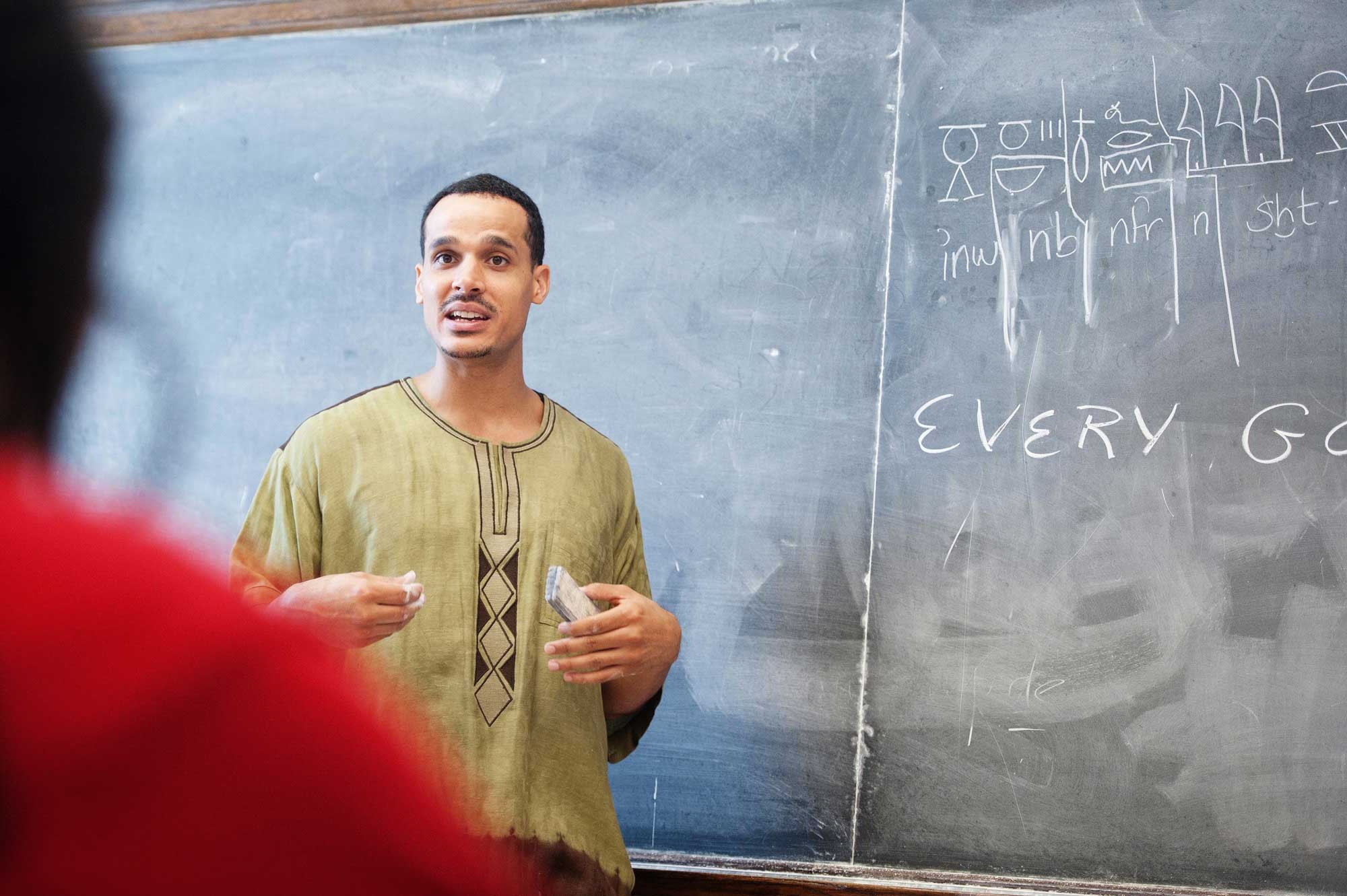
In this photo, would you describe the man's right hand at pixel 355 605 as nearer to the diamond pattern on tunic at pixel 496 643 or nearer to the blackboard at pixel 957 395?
the diamond pattern on tunic at pixel 496 643

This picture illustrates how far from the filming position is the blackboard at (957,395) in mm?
1976

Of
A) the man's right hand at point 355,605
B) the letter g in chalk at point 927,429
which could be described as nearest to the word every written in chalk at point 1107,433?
the letter g in chalk at point 927,429

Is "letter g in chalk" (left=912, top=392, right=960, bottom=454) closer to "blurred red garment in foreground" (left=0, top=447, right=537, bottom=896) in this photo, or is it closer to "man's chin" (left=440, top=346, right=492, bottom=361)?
"man's chin" (left=440, top=346, right=492, bottom=361)

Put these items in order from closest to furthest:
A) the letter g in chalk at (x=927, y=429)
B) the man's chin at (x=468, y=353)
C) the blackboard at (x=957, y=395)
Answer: the man's chin at (x=468, y=353)
the blackboard at (x=957, y=395)
the letter g in chalk at (x=927, y=429)

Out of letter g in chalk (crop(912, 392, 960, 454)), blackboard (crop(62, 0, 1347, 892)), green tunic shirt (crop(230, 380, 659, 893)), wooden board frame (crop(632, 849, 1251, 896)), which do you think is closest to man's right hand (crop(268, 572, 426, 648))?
green tunic shirt (crop(230, 380, 659, 893))

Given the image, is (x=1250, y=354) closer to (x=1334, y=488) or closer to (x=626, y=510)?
(x=1334, y=488)

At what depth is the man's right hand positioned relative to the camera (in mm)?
1420

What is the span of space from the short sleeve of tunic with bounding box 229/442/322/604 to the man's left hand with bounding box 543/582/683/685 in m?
0.37

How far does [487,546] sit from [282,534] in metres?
0.28

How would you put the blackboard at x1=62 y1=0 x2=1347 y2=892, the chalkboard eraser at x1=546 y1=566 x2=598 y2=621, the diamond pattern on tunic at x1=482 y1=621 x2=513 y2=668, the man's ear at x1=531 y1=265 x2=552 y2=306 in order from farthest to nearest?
the blackboard at x1=62 y1=0 x2=1347 y2=892 → the man's ear at x1=531 y1=265 x2=552 y2=306 → the diamond pattern on tunic at x1=482 y1=621 x2=513 y2=668 → the chalkboard eraser at x1=546 y1=566 x2=598 y2=621

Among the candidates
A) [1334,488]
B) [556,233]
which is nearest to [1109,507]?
[1334,488]

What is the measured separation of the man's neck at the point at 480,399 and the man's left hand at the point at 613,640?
0.31 metres

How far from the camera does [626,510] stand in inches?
72.2

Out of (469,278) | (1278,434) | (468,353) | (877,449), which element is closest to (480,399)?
(468,353)
